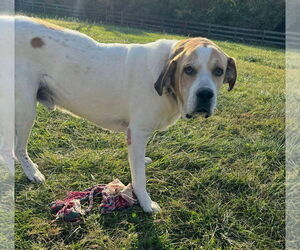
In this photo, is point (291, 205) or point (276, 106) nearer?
point (291, 205)

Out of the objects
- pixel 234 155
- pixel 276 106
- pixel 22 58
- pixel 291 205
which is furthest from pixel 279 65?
pixel 22 58

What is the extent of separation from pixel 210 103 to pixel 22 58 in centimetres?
177

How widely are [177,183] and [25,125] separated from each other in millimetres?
1636

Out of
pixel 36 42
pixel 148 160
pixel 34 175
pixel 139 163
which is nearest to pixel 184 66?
pixel 139 163

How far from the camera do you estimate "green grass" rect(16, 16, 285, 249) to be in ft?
9.29

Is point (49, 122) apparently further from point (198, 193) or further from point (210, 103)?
point (210, 103)

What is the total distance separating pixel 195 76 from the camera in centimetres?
274

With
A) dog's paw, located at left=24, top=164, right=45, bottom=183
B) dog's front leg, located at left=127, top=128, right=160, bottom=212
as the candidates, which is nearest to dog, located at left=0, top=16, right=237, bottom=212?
dog's front leg, located at left=127, top=128, right=160, bottom=212

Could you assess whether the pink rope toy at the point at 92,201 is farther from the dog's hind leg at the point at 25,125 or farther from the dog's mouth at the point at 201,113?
the dog's mouth at the point at 201,113

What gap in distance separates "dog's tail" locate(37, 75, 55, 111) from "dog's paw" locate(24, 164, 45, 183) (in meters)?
0.67

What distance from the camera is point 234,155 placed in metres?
4.18

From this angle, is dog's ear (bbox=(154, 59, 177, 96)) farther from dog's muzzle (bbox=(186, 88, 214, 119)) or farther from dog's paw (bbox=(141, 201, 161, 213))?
dog's paw (bbox=(141, 201, 161, 213))

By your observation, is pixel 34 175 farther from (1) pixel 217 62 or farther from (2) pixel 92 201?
(1) pixel 217 62

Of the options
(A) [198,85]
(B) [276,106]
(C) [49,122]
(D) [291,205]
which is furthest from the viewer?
(B) [276,106]
